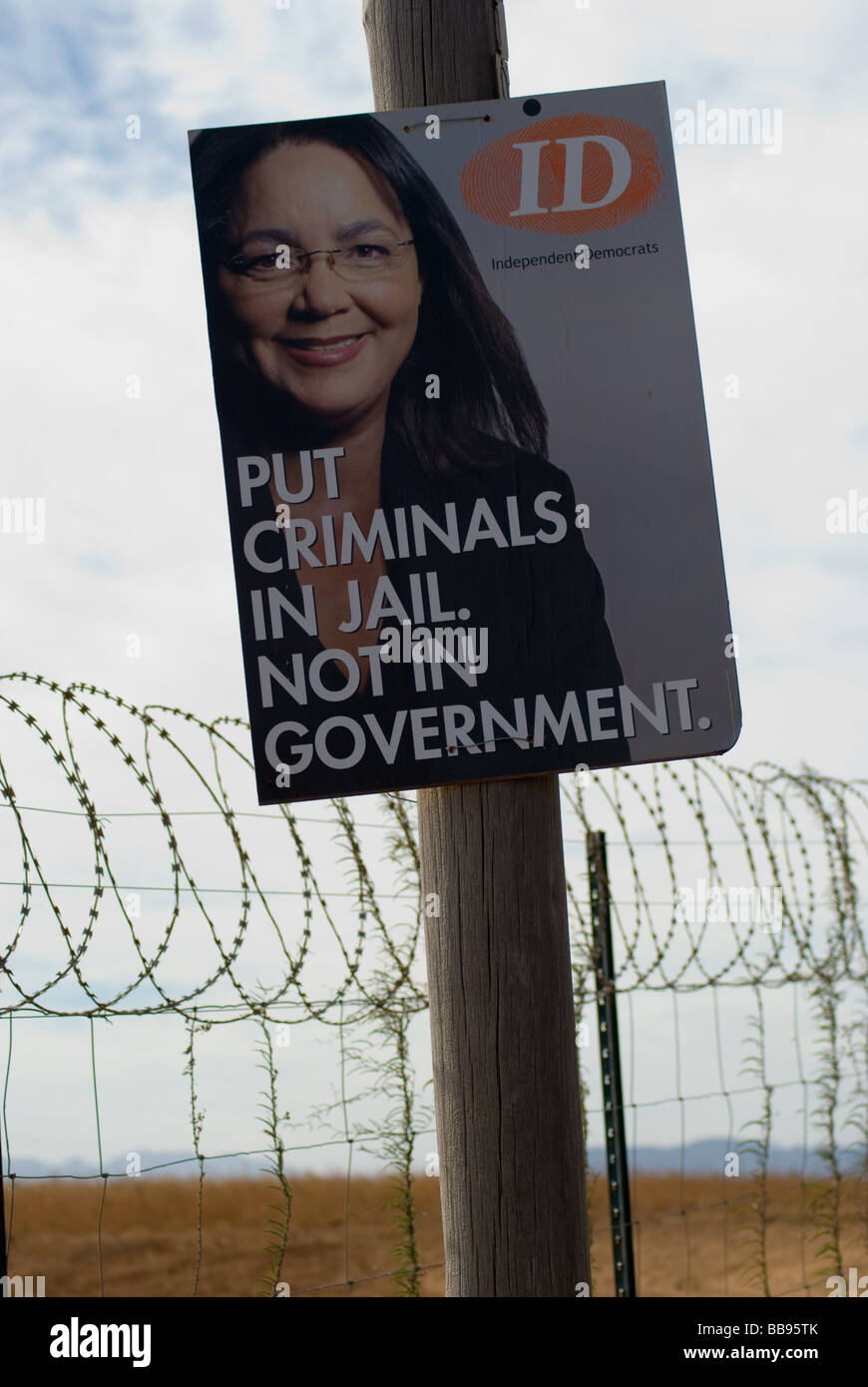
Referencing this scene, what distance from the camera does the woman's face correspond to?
257cm

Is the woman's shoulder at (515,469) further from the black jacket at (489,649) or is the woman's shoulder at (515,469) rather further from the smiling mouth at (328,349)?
the smiling mouth at (328,349)

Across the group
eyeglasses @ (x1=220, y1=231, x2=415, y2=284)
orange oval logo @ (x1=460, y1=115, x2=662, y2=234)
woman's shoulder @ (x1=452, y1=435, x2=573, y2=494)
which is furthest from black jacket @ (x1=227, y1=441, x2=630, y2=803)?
orange oval logo @ (x1=460, y1=115, x2=662, y2=234)

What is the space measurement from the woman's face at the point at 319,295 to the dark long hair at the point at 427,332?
0.09ft

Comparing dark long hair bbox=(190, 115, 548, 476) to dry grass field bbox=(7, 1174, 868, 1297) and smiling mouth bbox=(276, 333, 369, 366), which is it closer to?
smiling mouth bbox=(276, 333, 369, 366)

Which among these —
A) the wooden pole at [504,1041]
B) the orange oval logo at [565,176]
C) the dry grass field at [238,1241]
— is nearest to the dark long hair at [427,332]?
A: the orange oval logo at [565,176]

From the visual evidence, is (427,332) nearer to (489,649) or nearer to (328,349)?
(328,349)

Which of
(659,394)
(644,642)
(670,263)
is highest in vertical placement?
(670,263)

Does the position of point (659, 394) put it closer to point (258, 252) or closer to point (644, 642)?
point (644, 642)

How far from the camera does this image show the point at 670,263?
2.59 metres

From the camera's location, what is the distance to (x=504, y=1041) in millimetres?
2430

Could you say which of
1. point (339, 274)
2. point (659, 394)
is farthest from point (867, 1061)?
point (339, 274)

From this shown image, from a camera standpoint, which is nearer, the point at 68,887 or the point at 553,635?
the point at 553,635

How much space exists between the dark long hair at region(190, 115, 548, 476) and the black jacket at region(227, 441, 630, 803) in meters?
0.06
